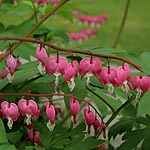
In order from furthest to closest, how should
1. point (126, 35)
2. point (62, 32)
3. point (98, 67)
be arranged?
point (126, 35) → point (62, 32) → point (98, 67)

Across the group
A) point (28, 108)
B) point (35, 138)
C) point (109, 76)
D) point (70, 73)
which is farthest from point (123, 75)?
point (35, 138)

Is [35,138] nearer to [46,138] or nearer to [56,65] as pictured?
[46,138]

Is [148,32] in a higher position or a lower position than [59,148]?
lower

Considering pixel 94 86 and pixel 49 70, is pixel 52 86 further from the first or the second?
pixel 49 70

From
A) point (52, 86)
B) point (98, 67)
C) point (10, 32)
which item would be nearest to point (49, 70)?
point (98, 67)

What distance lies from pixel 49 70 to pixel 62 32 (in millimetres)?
1012

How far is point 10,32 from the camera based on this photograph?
6.29ft

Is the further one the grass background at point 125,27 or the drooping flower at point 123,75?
the grass background at point 125,27

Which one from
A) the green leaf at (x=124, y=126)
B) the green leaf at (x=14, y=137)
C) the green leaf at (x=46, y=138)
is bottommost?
the green leaf at (x=124, y=126)

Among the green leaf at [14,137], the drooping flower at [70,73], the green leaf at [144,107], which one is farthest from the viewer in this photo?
the green leaf at [14,137]

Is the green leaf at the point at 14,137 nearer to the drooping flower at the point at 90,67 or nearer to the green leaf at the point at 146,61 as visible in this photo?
the drooping flower at the point at 90,67

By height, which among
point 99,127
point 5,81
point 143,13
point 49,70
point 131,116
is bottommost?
point 143,13

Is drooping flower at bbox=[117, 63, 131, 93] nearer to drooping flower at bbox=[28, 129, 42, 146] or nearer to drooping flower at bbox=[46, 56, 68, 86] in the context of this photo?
drooping flower at bbox=[46, 56, 68, 86]

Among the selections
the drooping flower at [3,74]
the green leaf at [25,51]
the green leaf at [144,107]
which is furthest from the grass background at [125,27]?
the green leaf at [144,107]
